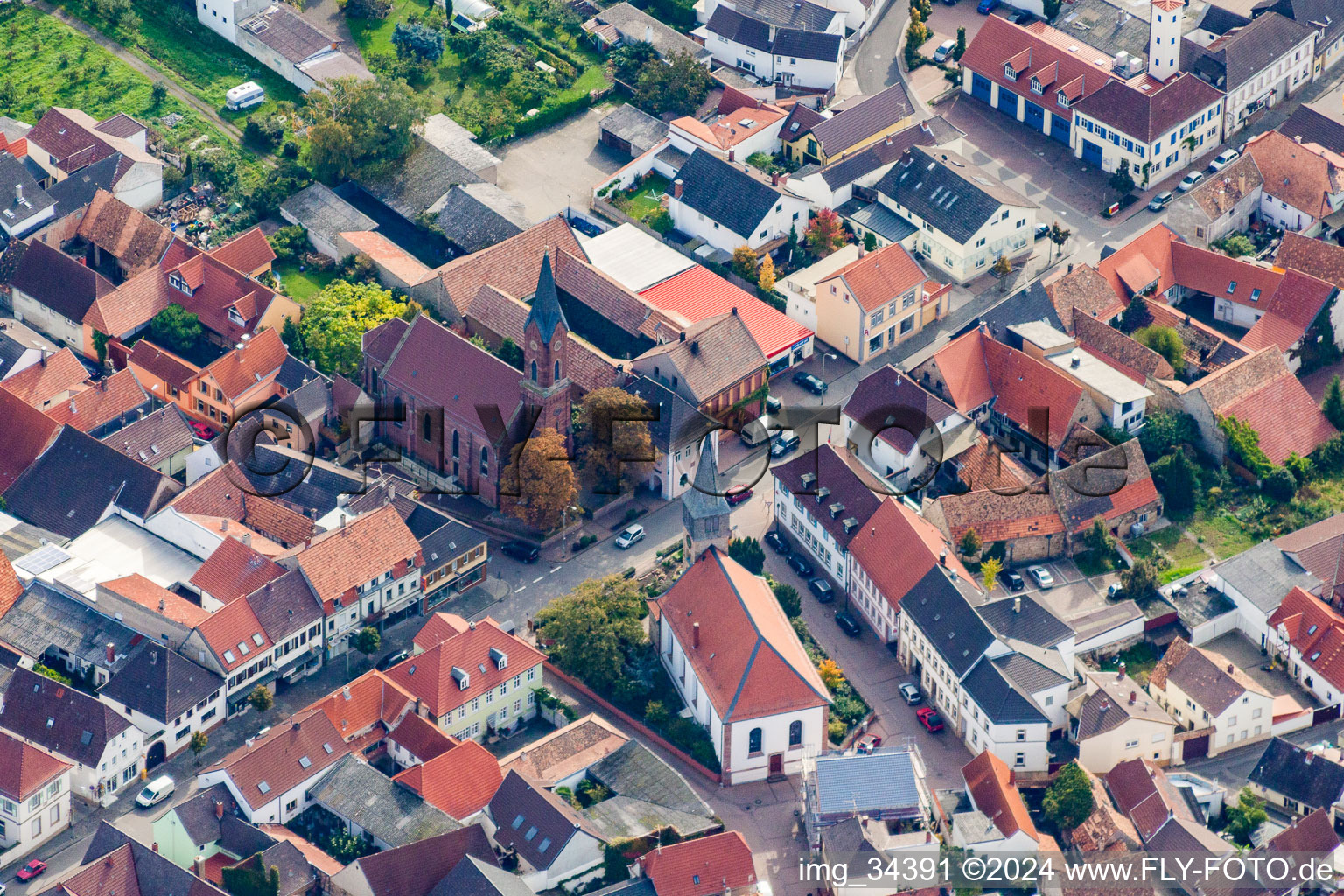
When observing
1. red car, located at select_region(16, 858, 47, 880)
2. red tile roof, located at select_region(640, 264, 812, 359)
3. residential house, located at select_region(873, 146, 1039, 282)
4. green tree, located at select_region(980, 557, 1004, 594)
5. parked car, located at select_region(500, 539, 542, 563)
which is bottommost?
red car, located at select_region(16, 858, 47, 880)

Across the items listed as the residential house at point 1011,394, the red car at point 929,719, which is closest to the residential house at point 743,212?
the residential house at point 1011,394

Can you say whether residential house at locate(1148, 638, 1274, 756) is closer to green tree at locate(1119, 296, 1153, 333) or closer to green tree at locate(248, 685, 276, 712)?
green tree at locate(1119, 296, 1153, 333)

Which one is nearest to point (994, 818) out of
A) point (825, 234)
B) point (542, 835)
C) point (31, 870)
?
point (542, 835)

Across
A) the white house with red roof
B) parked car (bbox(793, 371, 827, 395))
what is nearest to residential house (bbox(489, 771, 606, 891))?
the white house with red roof

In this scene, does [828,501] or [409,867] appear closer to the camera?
[409,867]

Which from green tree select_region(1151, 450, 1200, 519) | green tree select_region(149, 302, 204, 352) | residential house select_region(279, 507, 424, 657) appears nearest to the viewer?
residential house select_region(279, 507, 424, 657)

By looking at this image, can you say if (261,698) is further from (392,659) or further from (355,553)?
(355,553)

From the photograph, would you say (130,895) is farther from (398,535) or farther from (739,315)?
(739,315)
